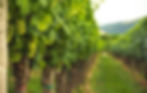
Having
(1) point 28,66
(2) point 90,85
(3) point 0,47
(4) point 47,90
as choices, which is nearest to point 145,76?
(2) point 90,85

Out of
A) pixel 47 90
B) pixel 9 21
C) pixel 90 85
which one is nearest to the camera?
pixel 9 21

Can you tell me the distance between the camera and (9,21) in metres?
2.57

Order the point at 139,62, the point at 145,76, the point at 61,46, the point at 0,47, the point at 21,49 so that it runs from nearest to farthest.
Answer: the point at 0,47 < the point at 21,49 < the point at 61,46 < the point at 145,76 < the point at 139,62

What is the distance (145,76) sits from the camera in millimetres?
19047

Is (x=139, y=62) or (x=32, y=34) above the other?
(x=139, y=62)

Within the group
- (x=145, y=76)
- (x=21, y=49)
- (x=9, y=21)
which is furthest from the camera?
(x=145, y=76)

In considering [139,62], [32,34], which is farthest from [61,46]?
[139,62]

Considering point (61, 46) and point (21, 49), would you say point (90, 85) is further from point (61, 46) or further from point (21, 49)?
point (21, 49)

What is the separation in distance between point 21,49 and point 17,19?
17.9 inches

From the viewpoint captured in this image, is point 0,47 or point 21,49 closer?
point 0,47

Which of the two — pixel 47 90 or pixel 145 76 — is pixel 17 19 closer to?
pixel 47 90

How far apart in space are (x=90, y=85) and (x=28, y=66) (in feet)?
41.1

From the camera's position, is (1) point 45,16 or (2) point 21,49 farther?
(2) point 21,49

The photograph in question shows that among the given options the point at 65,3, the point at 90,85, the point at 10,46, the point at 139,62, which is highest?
the point at 139,62
